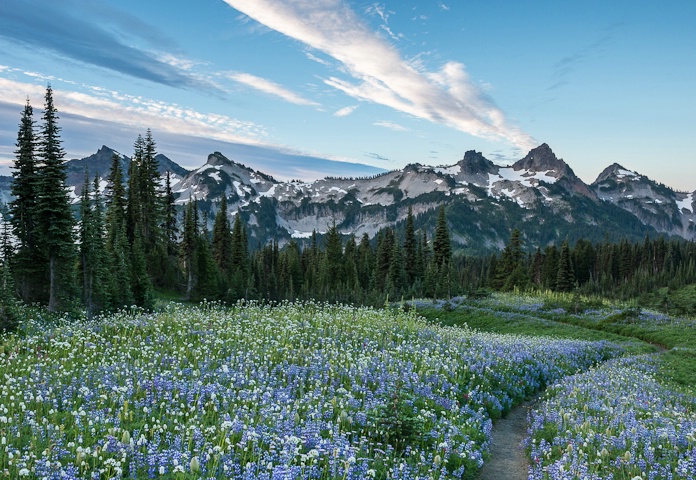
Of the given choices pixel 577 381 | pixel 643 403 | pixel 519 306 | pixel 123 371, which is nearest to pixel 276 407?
pixel 123 371

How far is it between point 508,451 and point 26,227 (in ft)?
131

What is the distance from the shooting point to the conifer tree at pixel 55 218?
32688 mm

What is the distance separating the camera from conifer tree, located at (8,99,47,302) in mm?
36969

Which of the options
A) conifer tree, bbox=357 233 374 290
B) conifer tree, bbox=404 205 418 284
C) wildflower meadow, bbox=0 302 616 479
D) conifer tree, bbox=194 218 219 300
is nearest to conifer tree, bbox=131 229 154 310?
conifer tree, bbox=194 218 219 300

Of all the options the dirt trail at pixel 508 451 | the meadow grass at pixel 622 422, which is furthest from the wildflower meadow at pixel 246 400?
the meadow grass at pixel 622 422

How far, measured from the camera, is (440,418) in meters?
11.2

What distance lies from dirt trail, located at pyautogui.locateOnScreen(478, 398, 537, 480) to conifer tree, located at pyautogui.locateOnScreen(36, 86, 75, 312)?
30.6m

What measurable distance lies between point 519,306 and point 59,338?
47935 millimetres

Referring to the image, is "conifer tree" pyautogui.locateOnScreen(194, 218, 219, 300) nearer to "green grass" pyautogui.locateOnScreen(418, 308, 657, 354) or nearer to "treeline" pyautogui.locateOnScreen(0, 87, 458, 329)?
"treeline" pyautogui.locateOnScreen(0, 87, 458, 329)

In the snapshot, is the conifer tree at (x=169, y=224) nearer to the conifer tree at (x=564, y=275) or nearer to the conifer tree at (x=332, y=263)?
the conifer tree at (x=332, y=263)

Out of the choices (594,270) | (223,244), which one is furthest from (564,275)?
(223,244)

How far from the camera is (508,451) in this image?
11.4 m

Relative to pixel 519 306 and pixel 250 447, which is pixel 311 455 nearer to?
pixel 250 447

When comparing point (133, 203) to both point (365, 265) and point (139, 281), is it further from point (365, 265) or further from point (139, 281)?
point (365, 265)
